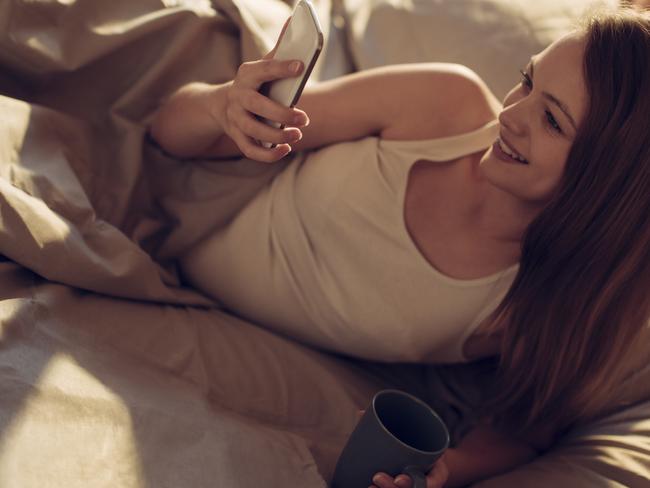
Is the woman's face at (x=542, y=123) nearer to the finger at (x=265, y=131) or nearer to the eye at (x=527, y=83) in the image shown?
the eye at (x=527, y=83)

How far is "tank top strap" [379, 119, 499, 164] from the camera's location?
3.37ft

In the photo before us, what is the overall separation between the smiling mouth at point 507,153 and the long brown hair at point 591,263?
0.05 metres

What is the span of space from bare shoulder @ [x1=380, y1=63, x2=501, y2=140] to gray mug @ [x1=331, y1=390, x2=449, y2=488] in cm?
40

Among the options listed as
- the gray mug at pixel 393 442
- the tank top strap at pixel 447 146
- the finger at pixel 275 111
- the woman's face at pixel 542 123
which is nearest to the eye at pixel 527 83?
the woman's face at pixel 542 123

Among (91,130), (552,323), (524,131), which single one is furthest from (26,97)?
(552,323)

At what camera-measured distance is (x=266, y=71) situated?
0.80 meters

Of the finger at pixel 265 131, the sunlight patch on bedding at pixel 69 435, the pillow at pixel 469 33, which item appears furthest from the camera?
the pillow at pixel 469 33

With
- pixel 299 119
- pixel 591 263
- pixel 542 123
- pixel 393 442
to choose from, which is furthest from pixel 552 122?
pixel 393 442

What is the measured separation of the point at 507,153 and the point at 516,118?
50 mm

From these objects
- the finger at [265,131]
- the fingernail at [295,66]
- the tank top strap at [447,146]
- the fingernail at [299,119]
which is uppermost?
the fingernail at [295,66]

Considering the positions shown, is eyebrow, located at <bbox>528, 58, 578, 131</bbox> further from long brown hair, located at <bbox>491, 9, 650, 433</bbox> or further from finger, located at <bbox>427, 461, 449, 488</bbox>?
finger, located at <bbox>427, 461, 449, 488</bbox>

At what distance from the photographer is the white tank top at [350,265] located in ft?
3.39

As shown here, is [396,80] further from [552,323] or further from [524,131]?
[552,323]

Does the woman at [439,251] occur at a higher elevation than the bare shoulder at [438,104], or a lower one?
lower
